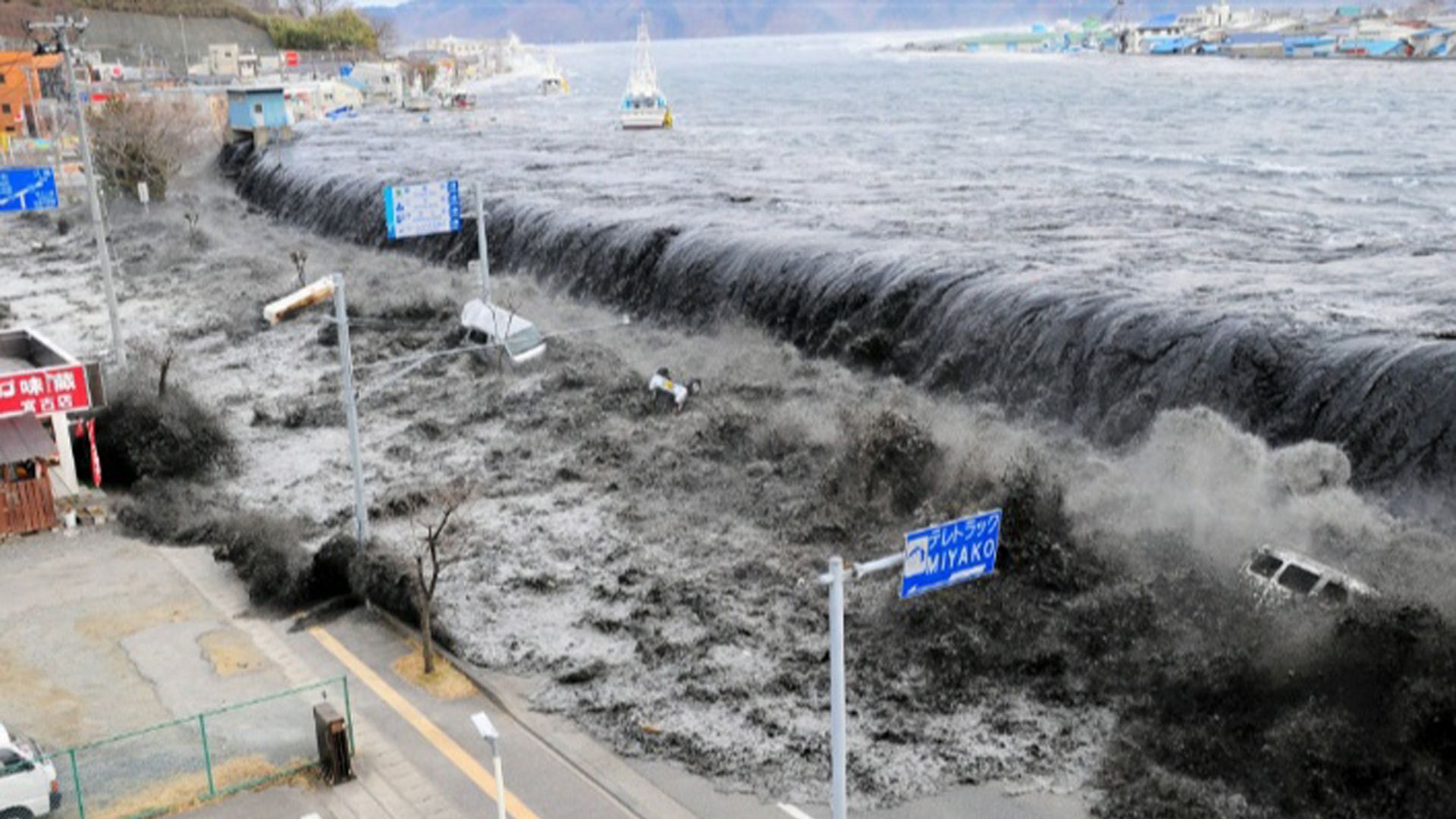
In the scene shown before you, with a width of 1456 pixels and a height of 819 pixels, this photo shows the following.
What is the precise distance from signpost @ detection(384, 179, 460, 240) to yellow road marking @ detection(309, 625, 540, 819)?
1433 centimetres

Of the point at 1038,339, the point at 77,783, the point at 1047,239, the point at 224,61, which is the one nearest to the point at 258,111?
the point at 224,61

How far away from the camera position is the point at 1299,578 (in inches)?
895

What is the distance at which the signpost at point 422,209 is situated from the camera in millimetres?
35969

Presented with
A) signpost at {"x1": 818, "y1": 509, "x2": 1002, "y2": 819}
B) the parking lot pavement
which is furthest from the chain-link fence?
signpost at {"x1": 818, "y1": 509, "x2": 1002, "y2": 819}

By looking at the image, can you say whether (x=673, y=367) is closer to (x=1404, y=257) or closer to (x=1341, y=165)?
(x=1404, y=257)

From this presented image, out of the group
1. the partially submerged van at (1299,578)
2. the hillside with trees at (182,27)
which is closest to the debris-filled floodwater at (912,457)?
the partially submerged van at (1299,578)

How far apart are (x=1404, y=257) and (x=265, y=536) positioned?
35021 mm

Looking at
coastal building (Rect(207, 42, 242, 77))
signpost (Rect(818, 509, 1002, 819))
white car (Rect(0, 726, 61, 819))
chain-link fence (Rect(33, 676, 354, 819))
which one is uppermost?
coastal building (Rect(207, 42, 242, 77))

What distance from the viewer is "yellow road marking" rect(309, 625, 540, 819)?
19.0 metres

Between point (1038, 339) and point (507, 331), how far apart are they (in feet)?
56.5

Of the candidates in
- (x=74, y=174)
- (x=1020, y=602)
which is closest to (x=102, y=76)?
(x=74, y=174)

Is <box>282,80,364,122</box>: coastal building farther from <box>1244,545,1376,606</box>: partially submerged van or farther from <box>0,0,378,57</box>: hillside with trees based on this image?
<box>1244,545,1376,606</box>: partially submerged van

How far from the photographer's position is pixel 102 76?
12125cm

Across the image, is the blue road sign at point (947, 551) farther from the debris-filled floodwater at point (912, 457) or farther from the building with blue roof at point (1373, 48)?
the building with blue roof at point (1373, 48)
